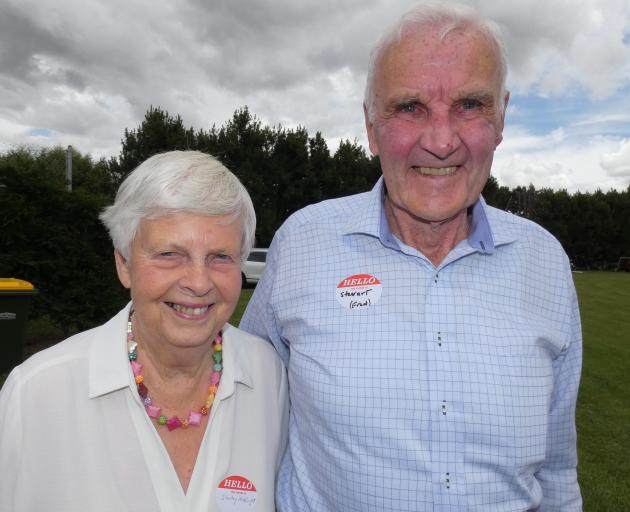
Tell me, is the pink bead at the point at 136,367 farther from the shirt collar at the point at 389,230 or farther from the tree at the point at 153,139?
the tree at the point at 153,139

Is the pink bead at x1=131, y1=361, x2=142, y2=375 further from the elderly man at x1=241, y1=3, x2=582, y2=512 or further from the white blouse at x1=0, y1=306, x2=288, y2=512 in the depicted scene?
the elderly man at x1=241, y1=3, x2=582, y2=512

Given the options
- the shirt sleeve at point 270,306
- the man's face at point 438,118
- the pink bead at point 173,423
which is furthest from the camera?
the shirt sleeve at point 270,306

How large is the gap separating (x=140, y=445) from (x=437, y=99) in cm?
170

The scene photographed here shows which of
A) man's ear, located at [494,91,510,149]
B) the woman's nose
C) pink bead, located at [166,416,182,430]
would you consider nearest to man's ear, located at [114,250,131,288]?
the woman's nose

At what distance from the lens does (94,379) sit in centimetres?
196

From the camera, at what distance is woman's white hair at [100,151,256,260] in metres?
2.00

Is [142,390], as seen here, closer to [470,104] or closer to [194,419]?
[194,419]

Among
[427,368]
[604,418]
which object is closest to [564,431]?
[427,368]

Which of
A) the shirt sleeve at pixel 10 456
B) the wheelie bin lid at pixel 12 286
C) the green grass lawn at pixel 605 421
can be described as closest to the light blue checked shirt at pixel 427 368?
the shirt sleeve at pixel 10 456

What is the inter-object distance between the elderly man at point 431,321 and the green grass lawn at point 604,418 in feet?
11.5

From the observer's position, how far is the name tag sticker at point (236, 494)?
2.03 metres

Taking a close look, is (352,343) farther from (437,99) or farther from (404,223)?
(437,99)

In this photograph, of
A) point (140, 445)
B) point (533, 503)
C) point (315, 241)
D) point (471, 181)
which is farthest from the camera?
point (315, 241)

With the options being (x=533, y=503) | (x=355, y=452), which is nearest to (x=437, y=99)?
(x=355, y=452)
